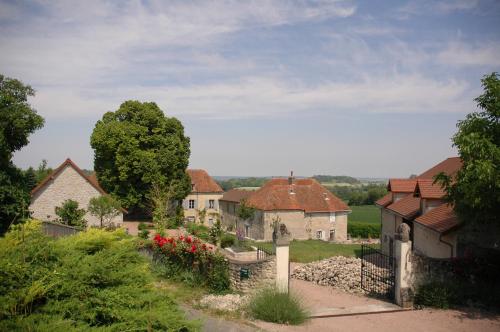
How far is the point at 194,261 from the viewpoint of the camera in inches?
562

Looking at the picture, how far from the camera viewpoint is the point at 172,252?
49.5ft

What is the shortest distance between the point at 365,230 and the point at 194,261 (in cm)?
3704

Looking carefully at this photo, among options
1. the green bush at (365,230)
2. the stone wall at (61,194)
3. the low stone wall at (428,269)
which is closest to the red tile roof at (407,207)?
the low stone wall at (428,269)

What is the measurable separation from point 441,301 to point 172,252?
9560 mm

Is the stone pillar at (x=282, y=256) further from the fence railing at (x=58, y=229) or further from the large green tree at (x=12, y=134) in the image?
the large green tree at (x=12, y=134)

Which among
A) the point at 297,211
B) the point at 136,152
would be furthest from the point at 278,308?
the point at 297,211

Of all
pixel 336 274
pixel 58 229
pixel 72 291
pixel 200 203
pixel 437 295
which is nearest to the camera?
pixel 72 291

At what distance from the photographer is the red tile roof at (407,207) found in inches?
850

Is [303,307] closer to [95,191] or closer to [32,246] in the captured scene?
[32,246]

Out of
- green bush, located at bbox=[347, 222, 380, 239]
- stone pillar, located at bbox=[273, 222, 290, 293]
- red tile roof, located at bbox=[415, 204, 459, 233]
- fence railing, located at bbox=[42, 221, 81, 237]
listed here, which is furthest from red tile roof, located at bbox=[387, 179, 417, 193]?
green bush, located at bbox=[347, 222, 380, 239]

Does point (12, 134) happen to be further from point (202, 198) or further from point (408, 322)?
point (202, 198)

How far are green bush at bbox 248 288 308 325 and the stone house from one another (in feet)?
71.1

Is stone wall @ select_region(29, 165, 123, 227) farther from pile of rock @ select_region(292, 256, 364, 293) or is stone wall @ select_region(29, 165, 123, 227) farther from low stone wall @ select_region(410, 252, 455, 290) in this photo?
low stone wall @ select_region(410, 252, 455, 290)

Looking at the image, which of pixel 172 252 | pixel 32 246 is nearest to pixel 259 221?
pixel 172 252
